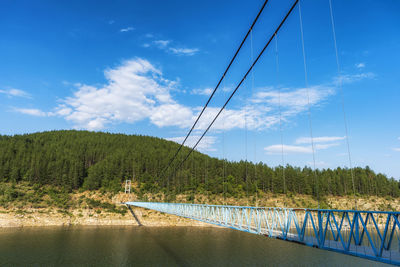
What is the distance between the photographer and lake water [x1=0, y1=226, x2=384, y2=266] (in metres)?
26.5

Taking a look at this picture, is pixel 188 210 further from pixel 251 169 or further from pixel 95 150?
pixel 95 150

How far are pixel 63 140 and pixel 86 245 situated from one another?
258ft

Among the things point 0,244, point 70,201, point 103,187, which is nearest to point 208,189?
point 103,187

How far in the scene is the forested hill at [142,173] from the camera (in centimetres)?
6875

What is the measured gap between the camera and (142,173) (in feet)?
264

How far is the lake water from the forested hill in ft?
71.7

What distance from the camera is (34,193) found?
194 ft

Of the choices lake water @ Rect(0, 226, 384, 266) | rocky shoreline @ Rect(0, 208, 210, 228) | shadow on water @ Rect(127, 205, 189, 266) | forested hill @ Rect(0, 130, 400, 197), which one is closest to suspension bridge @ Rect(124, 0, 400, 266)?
shadow on water @ Rect(127, 205, 189, 266)

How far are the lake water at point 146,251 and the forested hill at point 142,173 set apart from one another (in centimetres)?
2185

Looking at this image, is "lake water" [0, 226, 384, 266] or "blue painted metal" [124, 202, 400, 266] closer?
"blue painted metal" [124, 202, 400, 266]

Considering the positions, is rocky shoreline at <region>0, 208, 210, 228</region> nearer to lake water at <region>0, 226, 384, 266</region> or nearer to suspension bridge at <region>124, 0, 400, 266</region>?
lake water at <region>0, 226, 384, 266</region>

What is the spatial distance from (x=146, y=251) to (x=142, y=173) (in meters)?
50.8

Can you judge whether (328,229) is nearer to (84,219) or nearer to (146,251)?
(146,251)

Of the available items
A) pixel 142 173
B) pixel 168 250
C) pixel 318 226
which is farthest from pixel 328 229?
pixel 142 173
